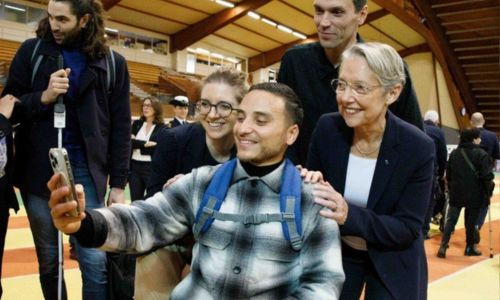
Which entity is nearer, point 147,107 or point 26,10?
point 147,107

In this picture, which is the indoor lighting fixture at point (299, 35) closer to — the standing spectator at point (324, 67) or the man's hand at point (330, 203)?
the standing spectator at point (324, 67)

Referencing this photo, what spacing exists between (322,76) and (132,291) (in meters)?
1.29

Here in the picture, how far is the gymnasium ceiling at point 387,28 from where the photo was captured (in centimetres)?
1812

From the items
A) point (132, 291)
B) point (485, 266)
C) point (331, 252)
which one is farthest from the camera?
point (485, 266)

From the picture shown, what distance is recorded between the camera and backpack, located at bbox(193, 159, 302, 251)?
1.67 meters

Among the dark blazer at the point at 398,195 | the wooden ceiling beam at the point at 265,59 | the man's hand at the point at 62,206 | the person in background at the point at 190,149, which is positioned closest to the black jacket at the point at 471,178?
the dark blazer at the point at 398,195

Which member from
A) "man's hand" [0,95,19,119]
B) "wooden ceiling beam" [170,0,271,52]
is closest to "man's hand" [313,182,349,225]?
"man's hand" [0,95,19,119]

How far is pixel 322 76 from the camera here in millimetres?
2324

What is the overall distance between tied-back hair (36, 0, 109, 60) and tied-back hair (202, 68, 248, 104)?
0.73 meters

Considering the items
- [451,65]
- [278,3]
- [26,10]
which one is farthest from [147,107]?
[451,65]

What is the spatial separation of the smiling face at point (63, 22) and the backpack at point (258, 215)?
1.15 metres

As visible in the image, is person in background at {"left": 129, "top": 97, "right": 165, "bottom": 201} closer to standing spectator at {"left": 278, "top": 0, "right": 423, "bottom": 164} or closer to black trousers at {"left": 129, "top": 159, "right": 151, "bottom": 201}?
black trousers at {"left": 129, "top": 159, "right": 151, "bottom": 201}

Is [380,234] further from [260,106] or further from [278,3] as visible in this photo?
[278,3]

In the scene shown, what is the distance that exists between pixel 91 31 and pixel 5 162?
75cm
